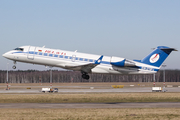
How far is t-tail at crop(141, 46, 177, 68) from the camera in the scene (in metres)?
42.7

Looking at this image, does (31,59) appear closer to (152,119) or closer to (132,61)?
(132,61)

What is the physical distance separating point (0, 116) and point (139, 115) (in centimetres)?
1174

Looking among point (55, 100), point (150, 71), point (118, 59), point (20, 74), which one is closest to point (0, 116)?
point (55, 100)

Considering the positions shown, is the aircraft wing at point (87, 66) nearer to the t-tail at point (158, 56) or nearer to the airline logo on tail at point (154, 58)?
the t-tail at point (158, 56)

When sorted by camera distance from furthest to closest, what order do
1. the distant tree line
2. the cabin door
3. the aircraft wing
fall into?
the distant tree line < the aircraft wing < the cabin door

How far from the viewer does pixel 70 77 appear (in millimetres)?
133750

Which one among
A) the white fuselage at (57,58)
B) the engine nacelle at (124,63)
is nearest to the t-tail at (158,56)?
the engine nacelle at (124,63)

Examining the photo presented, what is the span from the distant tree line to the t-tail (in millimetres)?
83334

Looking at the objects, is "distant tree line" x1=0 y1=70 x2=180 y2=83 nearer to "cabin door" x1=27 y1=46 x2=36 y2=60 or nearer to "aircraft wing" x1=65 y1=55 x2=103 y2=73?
"aircraft wing" x1=65 y1=55 x2=103 y2=73

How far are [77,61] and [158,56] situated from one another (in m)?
13.7

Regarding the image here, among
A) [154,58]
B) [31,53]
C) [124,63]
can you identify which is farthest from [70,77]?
[31,53]

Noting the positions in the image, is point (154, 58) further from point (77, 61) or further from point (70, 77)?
point (70, 77)

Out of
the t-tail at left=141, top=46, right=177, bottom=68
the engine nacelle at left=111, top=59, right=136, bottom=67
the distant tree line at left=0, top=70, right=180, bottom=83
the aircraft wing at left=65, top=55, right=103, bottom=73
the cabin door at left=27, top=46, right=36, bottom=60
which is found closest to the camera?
the cabin door at left=27, top=46, right=36, bottom=60

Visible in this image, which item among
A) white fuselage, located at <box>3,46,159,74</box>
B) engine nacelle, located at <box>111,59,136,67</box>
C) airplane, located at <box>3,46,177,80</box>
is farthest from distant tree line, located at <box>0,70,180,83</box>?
white fuselage, located at <box>3,46,159,74</box>
